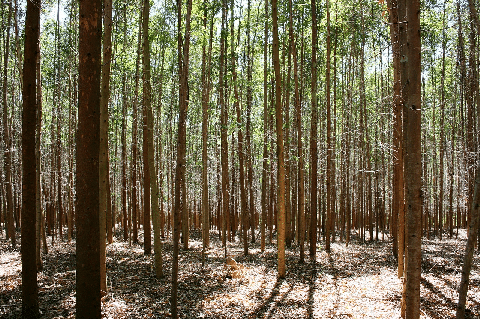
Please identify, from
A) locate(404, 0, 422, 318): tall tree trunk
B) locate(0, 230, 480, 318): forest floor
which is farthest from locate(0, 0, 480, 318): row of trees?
locate(0, 230, 480, 318): forest floor

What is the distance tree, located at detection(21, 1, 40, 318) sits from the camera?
571cm

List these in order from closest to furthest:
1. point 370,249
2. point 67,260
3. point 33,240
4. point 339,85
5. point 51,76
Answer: point 33,240 < point 67,260 < point 370,249 < point 51,76 < point 339,85

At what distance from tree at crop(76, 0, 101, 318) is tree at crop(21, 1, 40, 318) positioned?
7.00 feet

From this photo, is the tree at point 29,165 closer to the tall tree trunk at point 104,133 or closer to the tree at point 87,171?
the tall tree trunk at point 104,133

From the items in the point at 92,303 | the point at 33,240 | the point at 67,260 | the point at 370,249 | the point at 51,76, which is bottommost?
the point at 370,249

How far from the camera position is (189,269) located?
36.2ft

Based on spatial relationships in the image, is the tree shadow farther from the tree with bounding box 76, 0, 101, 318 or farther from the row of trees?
A: the tree with bounding box 76, 0, 101, 318

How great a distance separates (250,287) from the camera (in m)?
9.38

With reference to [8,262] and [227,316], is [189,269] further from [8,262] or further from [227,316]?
[8,262]

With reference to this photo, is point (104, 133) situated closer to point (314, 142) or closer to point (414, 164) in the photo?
point (414, 164)

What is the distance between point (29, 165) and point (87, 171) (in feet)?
7.60

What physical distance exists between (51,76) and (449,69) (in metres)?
24.3

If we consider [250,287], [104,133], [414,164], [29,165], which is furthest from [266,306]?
[29,165]

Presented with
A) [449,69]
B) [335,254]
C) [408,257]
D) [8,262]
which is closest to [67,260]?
[8,262]
